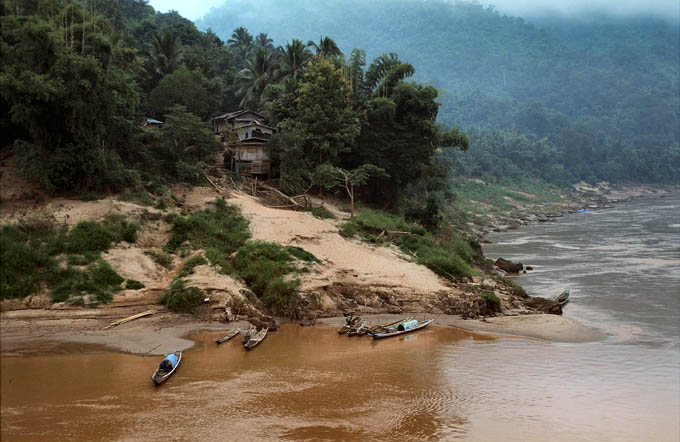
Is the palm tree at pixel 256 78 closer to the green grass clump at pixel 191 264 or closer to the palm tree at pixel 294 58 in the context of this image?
the palm tree at pixel 294 58

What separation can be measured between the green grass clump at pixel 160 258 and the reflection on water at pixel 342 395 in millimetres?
4971

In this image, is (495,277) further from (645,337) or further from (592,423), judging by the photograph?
(592,423)

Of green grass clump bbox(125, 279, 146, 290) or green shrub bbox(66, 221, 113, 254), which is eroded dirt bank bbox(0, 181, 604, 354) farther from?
green shrub bbox(66, 221, 113, 254)

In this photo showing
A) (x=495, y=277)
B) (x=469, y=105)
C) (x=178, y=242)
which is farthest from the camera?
(x=469, y=105)

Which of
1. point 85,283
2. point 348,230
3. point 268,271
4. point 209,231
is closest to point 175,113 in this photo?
point 209,231

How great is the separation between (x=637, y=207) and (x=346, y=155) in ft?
224

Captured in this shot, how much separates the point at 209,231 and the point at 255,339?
8.40m

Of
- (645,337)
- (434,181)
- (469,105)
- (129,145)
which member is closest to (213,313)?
(129,145)

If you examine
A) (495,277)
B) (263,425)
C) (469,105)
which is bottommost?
(263,425)

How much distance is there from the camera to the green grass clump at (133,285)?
21891 mm

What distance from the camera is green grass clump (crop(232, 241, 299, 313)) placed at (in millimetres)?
23156

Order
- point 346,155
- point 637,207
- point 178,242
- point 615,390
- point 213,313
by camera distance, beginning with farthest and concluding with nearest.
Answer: point 637,207 → point 346,155 → point 178,242 → point 213,313 → point 615,390

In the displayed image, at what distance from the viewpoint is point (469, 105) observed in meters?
187

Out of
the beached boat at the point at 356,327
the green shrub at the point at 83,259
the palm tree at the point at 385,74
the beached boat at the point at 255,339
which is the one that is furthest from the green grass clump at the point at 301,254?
the palm tree at the point at 385,74
